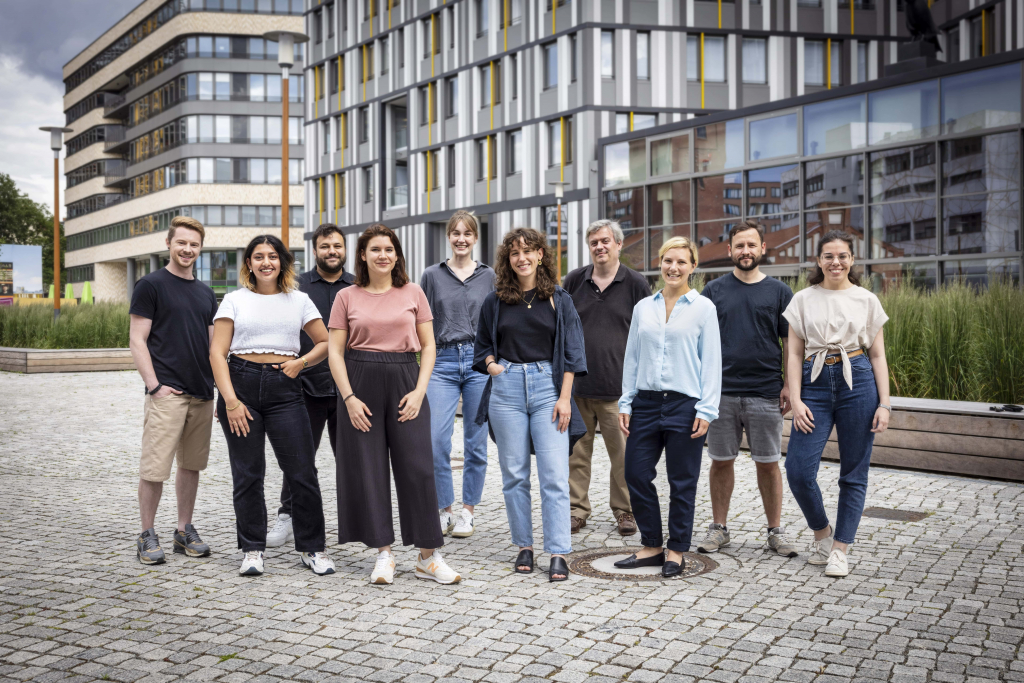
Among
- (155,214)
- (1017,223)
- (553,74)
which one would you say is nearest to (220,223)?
(155,214)

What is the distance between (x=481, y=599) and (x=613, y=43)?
33729mm

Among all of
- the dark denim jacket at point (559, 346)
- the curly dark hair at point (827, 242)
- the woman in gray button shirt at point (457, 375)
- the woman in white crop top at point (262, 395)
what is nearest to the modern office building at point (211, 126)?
the woman in gray button shirt at point (457, 375)

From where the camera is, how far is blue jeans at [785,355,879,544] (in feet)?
17.9

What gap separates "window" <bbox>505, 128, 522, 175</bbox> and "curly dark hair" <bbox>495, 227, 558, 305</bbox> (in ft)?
113

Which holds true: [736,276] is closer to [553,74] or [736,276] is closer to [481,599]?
[481,599]

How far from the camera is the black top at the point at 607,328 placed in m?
6.63

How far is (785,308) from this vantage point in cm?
596

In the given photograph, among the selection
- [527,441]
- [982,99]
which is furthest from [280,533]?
[982,99]

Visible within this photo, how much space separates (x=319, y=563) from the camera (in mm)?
5555

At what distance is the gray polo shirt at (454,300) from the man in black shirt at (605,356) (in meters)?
0.67

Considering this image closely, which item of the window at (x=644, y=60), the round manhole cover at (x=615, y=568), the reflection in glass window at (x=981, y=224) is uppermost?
the window at (x=644, y=60)

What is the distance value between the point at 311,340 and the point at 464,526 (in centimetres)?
159

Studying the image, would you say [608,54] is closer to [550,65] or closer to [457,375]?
[550,65]

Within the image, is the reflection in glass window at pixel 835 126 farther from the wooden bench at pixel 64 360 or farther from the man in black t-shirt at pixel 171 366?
the man in black t-shirt at pixel 171 366
